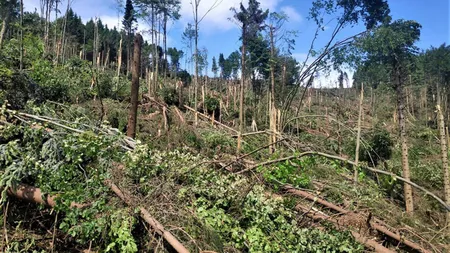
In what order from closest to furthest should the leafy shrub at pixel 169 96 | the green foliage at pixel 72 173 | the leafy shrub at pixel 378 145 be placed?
the green foliage at pixel 72 173 → the leafy shrub at pixel 378 145 → the leafy shrub at pixel 169 96

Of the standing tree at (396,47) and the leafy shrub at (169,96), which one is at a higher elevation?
the standing tree at (396,47)

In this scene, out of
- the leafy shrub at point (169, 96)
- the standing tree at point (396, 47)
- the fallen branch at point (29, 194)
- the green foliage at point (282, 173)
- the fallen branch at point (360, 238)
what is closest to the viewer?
the fallen branch at point (29, 194)

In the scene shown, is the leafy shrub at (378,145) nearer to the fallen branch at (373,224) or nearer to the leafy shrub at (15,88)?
the fallen branch at (373,224)

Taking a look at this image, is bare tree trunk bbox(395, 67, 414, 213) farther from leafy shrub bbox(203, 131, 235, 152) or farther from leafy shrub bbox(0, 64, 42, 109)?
leafy shrub bbox(0, 64, 42, 109)

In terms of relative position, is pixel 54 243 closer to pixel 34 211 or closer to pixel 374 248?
pixel 34 211

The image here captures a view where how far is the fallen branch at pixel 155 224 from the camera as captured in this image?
95.9 inches

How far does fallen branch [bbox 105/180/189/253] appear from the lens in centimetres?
244

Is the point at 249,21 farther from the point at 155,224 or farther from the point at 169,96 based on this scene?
the point at 155,224

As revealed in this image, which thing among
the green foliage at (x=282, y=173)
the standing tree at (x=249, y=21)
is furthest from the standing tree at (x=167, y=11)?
the green foliage at (x=282, y=173)

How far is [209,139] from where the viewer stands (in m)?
8.48

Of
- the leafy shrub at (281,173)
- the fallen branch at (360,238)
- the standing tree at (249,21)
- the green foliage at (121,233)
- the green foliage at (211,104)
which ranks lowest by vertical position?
the fallen branch at (360,238)

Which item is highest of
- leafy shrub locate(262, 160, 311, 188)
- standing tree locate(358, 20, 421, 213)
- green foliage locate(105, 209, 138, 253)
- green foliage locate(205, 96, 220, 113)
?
standing tree locate(358, 20, 421, 213)

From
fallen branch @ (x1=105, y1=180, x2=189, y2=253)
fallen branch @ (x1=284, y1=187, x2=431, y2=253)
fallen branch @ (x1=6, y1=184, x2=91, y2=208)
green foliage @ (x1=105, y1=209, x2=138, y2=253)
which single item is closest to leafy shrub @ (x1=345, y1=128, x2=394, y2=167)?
fallen branch @ (x1=284, y1=187, x2=431, y2=253)

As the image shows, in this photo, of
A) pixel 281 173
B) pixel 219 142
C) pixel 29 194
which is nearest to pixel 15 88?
pixel 29 194
